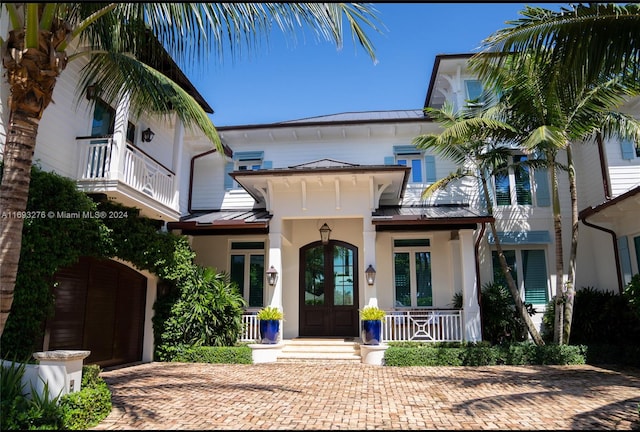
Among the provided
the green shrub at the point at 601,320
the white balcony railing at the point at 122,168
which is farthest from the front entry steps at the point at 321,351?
the green shrub at the point at 601,320

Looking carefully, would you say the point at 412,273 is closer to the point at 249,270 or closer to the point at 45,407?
the point at 249,270

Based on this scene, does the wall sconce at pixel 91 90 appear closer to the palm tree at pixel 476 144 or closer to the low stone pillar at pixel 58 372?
the low stone pillar at pixel 58 372

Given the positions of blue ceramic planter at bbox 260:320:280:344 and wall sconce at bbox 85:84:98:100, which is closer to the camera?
wall sconce at bbox 85:84:98:100

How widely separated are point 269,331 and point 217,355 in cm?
138

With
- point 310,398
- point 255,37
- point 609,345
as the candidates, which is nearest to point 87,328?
point 310,398

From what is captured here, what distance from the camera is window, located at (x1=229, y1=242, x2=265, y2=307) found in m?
13.7

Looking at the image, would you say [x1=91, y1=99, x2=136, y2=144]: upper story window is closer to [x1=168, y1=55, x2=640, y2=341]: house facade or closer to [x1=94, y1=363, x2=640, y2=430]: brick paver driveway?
[x1=168, y1=55, x2=640, y2=341]: house facade

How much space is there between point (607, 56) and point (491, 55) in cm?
134

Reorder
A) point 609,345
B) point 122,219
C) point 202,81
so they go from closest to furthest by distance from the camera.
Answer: point 202,81
point 122,219
point 609,345

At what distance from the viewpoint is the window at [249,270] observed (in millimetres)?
13672

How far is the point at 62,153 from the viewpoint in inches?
340

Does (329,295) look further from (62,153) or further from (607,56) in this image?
(607,56)

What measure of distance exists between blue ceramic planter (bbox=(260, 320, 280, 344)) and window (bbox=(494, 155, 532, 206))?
8.00 m

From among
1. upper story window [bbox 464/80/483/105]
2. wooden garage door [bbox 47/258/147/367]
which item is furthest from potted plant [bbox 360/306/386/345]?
upper story window [bbox 464/80/483/105]
